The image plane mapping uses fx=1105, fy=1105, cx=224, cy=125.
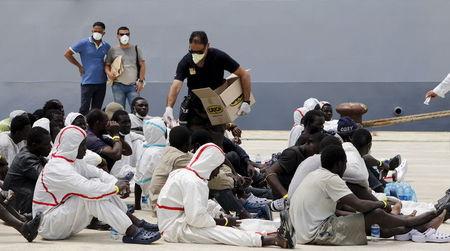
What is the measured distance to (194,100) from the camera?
11.6m

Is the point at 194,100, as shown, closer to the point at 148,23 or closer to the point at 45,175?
the point at 45,175

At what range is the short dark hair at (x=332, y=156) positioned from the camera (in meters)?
8.99

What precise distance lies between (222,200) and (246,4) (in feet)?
48.1

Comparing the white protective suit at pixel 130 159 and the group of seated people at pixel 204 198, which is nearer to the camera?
the group of seated people at pixel 204 198

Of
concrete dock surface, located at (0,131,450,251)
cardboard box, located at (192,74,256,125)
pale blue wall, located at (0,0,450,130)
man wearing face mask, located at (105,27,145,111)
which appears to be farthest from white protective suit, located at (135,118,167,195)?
pale blue wall, located at (0,0,450,130)

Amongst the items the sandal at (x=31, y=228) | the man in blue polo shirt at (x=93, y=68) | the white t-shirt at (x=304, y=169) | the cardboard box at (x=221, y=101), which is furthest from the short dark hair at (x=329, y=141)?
the man in blue polo shirt at (x=93, y=68)

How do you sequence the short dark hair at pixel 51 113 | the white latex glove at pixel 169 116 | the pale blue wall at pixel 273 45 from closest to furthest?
the white latex glove at pixel 169 116 → the short dark hair at pixel 51 113 → the pale blue wall at pixel 273 45

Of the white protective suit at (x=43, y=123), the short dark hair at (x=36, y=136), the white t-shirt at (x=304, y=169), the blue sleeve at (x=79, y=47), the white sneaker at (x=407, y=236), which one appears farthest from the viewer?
the blue sleeve at (x=79, y=47)

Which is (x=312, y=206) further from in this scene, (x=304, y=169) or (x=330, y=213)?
(x=304, y=169)

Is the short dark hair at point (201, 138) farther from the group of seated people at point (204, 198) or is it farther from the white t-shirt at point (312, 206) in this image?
the white t-shirt at point (312, 206)

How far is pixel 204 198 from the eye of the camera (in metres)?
8.89

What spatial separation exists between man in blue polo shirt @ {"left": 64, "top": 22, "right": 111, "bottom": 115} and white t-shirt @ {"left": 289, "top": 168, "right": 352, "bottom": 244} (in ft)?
25.6

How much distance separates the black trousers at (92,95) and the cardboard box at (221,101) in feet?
17.1

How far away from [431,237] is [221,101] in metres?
2.95
